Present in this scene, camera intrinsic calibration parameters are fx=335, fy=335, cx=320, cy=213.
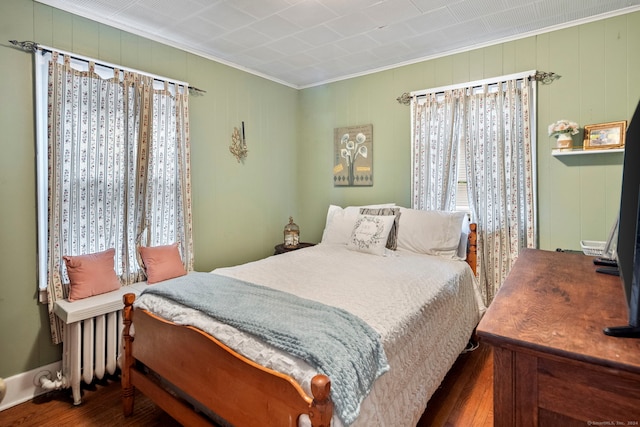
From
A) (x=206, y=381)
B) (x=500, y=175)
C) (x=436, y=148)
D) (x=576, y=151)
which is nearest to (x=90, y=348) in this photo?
(x=206, y=381)

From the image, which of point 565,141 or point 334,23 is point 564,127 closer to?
point 565,141

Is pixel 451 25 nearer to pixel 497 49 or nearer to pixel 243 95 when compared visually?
pixel 497 49

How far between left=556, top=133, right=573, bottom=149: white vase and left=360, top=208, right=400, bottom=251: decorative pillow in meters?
1.32

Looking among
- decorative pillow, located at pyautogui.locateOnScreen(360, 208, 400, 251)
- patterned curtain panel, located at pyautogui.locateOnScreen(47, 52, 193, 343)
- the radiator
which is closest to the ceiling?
patterned curtain panel, located at pyautogui.locateOnScreen(47, 52, 193, 343)

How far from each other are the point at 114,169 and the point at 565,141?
130 inches

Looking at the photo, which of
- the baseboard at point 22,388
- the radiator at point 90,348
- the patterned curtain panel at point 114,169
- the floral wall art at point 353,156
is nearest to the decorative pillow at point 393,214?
the floral wall art at point 353,156

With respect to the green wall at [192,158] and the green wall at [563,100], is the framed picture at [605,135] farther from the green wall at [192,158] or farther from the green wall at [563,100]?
the green wall at [192,158]

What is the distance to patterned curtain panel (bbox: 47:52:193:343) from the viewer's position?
2174 millimetres

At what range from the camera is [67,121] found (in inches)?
87.2

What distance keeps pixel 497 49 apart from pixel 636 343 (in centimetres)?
279

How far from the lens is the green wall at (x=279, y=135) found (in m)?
2.08

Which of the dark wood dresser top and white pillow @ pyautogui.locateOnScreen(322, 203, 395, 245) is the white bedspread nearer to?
white pillow @ pyautogui.locateOnScreen(322, 203, 395, 245)

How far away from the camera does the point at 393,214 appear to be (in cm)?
304

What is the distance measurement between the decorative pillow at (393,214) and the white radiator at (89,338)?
82.5 inches
